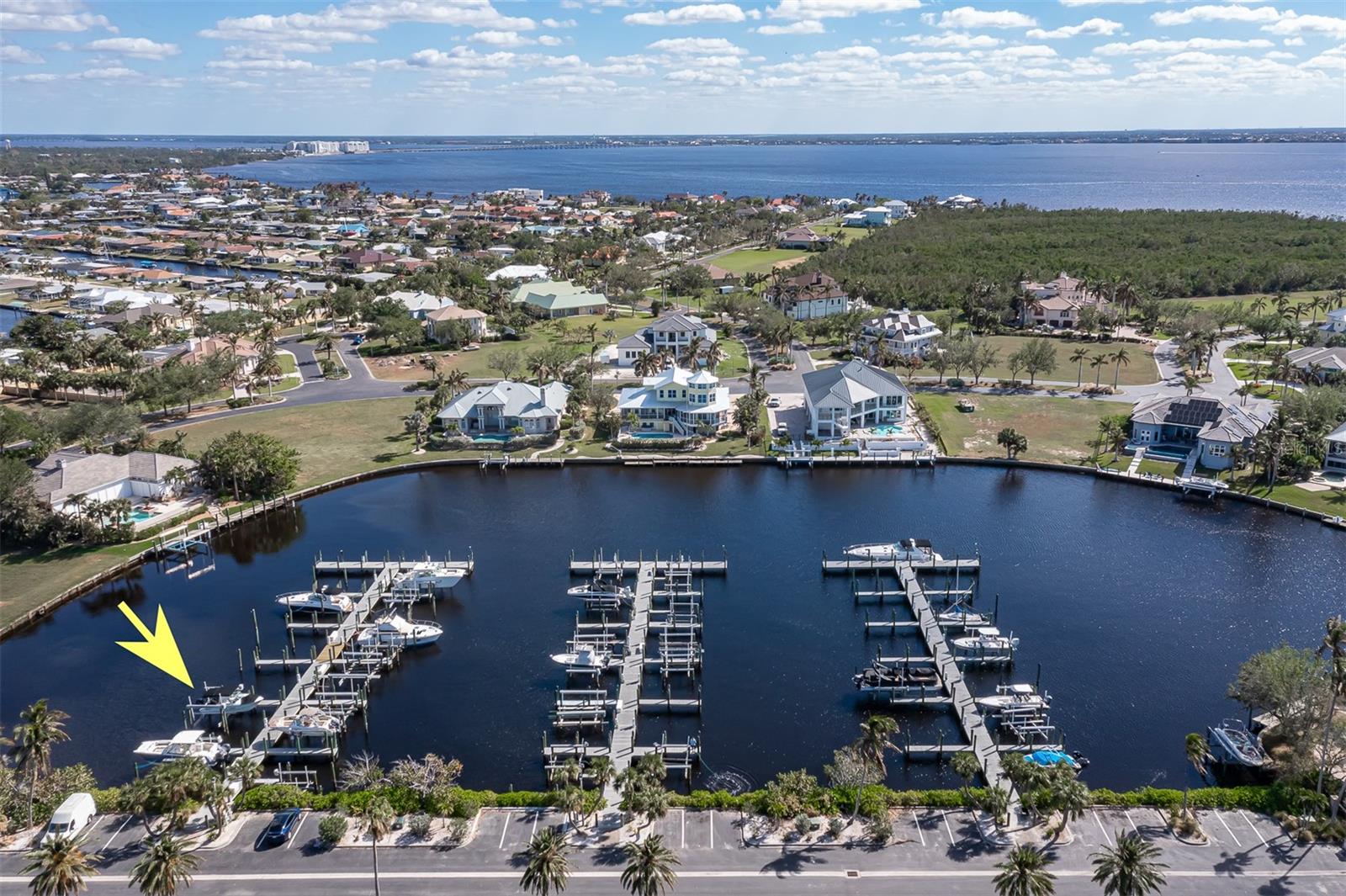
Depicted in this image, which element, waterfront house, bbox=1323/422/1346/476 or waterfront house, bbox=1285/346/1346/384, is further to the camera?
waterfront house, bbox=1285/346/1346/384

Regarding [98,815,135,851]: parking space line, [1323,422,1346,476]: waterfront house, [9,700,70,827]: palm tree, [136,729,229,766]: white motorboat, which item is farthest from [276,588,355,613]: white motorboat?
[1323,422,1346,476]: waterfront house

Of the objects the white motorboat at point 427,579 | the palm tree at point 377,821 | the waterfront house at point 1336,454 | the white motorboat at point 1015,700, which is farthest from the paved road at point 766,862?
the waterfront house at point 1336,454

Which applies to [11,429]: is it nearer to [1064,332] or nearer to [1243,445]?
[1243,445]

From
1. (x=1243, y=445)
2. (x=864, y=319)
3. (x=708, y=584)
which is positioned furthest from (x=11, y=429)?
(x=1243, y=445)

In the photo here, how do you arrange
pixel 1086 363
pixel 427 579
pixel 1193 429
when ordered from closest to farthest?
pixel 427 579
pixel 1193 429
pixel 1086 363

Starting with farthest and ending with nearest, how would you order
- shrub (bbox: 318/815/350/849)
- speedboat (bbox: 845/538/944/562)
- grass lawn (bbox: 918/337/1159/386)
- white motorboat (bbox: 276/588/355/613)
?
grass lawn (bbox: 918/337/1159/386)
speedboat (bbox: 845/538/944/562)
white motorboat (bbox: 276/588/355/613)
shrub (bbox: 318/815/350/849)

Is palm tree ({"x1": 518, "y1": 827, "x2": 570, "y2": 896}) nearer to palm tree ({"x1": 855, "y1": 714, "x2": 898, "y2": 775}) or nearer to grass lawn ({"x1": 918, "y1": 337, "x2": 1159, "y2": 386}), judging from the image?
palm tree ({"x1": 855, "y1": 714, "x2": 898, "y2": 775})

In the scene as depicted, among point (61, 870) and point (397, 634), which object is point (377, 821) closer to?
point (61, 870)

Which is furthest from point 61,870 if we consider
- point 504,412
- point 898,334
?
point 898,334
